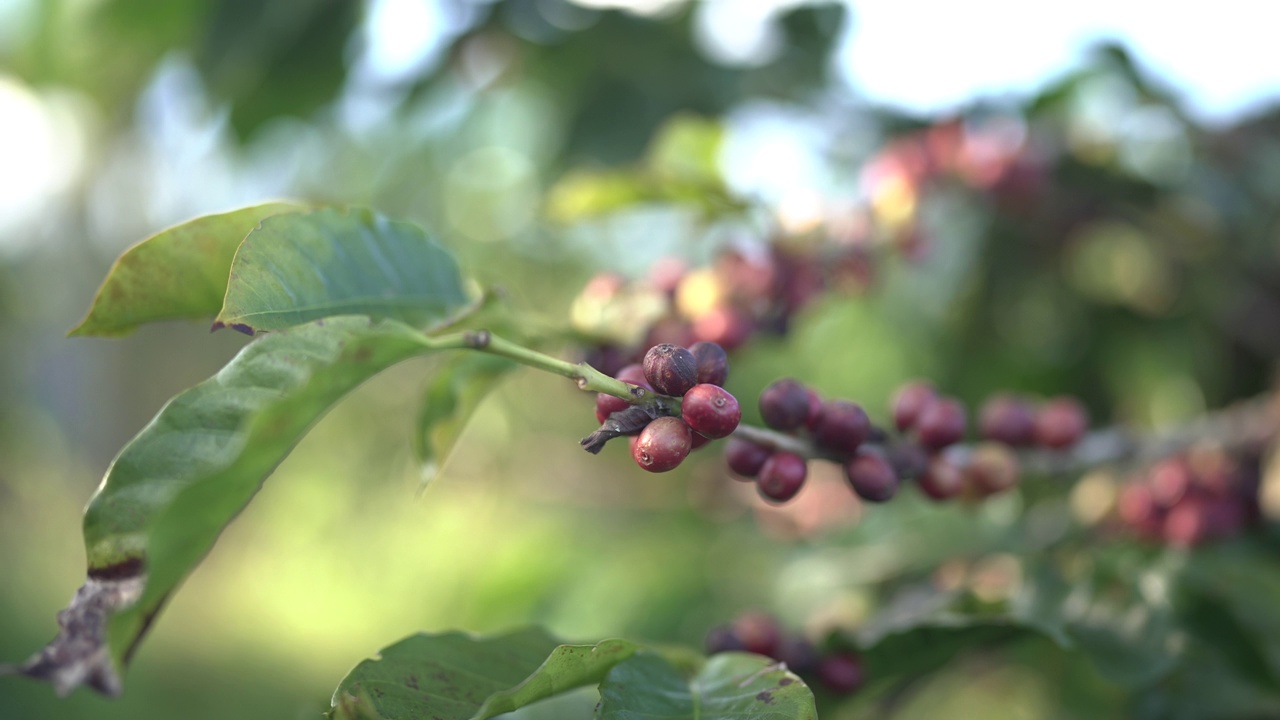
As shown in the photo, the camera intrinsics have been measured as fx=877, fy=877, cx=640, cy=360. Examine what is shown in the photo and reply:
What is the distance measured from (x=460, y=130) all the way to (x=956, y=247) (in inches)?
69.0

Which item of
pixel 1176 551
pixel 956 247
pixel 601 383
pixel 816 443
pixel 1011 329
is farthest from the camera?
pixel 1011 329

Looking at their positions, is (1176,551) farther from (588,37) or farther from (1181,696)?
(588,37)

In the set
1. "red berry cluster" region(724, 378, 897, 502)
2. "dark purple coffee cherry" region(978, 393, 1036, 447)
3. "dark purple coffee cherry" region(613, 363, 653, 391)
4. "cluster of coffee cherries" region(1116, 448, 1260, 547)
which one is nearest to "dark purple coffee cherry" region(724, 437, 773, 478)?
"red berry cluster" region(724, 378, 897, 502)

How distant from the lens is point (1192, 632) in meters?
1.04

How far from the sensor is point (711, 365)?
719 mm

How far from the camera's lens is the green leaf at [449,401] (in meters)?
0.89

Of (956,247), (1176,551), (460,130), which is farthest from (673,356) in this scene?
(460,130)

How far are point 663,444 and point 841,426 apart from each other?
0.72ft

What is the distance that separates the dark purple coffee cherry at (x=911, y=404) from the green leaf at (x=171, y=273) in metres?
0.65

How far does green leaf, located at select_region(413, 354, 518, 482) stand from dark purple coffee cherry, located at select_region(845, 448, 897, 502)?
0.35 metres

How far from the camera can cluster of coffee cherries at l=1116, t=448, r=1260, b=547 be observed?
4.06ft

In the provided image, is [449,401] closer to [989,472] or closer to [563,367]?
[563,367]

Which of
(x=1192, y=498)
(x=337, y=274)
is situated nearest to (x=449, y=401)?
(x=337, y=274)

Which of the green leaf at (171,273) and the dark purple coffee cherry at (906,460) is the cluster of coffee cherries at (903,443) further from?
the green leaf at (171,273)
